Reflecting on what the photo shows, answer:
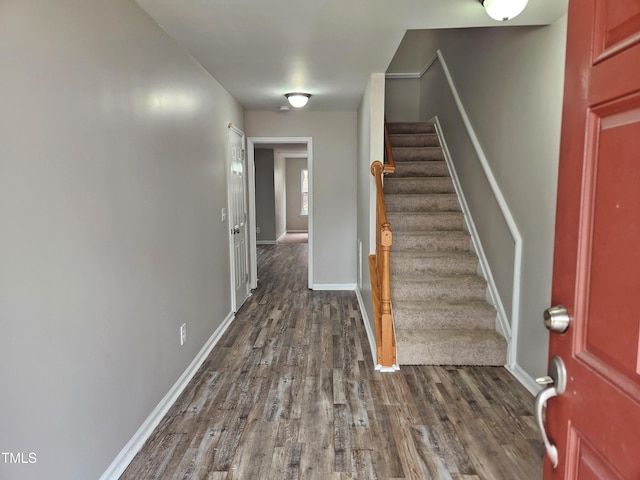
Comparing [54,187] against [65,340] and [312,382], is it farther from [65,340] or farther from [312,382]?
[312,382]

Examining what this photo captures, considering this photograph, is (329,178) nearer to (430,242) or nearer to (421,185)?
(421,185)

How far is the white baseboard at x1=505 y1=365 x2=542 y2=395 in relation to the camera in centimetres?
251

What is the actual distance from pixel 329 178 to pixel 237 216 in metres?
1.36

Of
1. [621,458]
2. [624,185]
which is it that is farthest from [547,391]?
[624,185]

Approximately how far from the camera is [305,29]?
7.86ft

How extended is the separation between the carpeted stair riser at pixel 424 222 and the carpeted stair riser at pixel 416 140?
4.09 feet

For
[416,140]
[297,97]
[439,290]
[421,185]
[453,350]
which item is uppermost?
[297,97]

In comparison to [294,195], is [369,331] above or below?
below

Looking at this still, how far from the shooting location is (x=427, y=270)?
3502 millimetres

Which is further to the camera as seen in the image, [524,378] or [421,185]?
[421,185]

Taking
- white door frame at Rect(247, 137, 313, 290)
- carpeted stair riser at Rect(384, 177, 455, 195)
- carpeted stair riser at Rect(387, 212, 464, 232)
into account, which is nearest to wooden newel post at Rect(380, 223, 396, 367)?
carpeted stair riser at Rect(387, 212, 464, 232)

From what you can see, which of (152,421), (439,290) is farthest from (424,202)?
(152,421)

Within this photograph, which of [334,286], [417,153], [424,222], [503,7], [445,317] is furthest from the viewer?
[334,286]

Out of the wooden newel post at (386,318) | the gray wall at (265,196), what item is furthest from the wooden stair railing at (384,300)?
the gray wall at (265,196)
